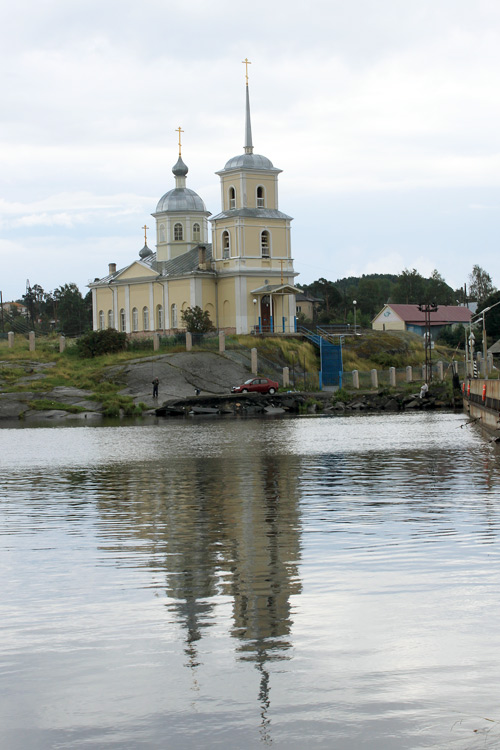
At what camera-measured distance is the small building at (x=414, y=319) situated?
115625 millimetres

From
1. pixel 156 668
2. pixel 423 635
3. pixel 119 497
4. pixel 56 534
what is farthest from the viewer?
pixel 119 497

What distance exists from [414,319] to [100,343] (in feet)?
183

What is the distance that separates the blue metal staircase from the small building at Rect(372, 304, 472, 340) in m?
41.1

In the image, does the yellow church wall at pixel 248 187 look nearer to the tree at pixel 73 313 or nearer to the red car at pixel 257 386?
the red car at pixel 257 386

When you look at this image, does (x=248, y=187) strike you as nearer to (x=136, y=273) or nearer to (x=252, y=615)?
(x=136, y=273)

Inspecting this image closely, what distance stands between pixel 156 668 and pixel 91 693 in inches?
25.6

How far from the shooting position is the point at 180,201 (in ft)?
280

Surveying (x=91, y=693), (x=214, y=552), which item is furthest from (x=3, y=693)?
(x=214, y=552)

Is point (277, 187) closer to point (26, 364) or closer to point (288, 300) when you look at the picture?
point (288, 300)

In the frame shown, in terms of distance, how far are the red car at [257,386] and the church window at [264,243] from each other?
15.3 metres

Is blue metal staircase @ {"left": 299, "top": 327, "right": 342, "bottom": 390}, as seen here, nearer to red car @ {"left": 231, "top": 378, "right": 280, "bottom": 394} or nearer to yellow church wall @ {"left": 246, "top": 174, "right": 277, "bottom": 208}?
red car @ {"left": 231, "top": 378, "right": 280, "bottom": 394}

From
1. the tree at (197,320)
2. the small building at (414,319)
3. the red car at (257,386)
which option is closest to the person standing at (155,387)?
the red car at (257,386)

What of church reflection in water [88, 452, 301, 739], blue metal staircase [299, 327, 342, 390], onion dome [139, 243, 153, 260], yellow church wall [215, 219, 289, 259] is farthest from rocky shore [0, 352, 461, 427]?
church reflection in water [88, 452, 301, 739]

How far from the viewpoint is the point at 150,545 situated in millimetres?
13484
